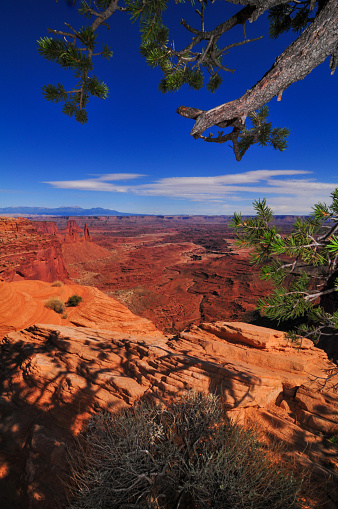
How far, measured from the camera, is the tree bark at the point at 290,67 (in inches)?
67.6

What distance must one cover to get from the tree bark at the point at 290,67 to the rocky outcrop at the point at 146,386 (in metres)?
4.51

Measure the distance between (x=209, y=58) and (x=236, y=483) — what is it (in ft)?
16.2

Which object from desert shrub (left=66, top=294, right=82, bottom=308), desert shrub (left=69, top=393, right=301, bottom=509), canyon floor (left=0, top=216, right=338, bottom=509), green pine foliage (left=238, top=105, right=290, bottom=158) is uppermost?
green pine foliage (left=238, top=105, right=290, bottom=158)

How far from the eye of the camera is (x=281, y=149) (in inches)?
121

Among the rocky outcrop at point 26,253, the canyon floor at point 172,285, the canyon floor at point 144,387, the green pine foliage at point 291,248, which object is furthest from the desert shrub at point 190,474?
the rocky outcrop at point 26,253

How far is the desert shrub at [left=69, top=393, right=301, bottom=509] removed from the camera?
91.3 inches

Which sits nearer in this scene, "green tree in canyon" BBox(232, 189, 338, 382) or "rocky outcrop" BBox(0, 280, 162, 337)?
"green tree in canyon" BBox(232, 189, 338, 382)

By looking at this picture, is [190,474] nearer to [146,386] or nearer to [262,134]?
[146,386]

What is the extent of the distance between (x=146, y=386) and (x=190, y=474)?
2521 millimetres

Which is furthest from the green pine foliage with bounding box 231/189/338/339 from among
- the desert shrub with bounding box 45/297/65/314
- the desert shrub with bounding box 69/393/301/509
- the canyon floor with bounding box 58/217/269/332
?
the desert shrub with bounding box 45/297/65/314

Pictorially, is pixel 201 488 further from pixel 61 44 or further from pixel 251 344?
pixel 61 44

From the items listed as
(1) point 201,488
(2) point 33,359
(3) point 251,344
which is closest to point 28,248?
(2) point 33,359

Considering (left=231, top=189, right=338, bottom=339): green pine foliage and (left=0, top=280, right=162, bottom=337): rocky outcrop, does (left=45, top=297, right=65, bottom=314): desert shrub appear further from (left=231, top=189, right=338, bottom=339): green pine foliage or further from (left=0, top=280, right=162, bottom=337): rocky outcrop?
(left=231, top=189, right=338, bottom=339): green pine foliage

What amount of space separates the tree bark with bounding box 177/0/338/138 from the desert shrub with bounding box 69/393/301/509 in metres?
3.68
